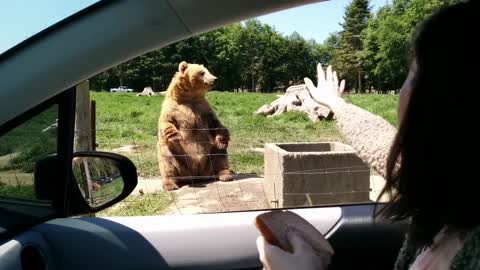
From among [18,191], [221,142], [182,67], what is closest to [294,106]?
[182,67]

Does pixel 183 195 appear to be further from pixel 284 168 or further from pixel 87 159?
pixel 87 159

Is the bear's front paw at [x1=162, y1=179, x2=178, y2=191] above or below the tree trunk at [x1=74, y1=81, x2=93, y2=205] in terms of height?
below

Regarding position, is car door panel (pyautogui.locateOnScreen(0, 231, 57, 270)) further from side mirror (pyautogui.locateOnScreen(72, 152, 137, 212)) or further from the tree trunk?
the tree trunk

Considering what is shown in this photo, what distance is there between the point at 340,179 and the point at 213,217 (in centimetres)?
372

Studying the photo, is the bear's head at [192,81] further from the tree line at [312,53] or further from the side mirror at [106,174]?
the tree line at [312,53]

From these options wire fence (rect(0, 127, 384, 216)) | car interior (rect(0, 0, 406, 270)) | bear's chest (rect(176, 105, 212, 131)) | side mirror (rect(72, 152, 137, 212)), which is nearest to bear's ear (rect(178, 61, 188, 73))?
bear's chest (rect(176, 105, 212, 131))

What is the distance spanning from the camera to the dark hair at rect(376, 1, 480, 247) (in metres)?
1.00

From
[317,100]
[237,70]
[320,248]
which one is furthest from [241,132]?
[237,70]

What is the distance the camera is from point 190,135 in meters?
7.74

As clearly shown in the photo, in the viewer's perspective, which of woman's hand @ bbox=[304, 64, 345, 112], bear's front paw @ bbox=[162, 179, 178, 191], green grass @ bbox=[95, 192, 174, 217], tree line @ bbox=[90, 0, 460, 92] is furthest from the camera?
tree line @ bbox=[90, 0, 460, 92]

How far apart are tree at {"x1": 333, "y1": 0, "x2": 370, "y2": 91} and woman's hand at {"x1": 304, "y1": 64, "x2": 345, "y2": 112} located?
41193 mm

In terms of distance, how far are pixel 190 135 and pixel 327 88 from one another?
5.64 meters

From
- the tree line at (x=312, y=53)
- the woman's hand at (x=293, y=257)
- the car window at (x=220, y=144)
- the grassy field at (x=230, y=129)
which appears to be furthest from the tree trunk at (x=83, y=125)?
the tree line at (x=312, y=53)

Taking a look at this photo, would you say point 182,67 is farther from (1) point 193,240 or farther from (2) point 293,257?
(2) point 293,257
